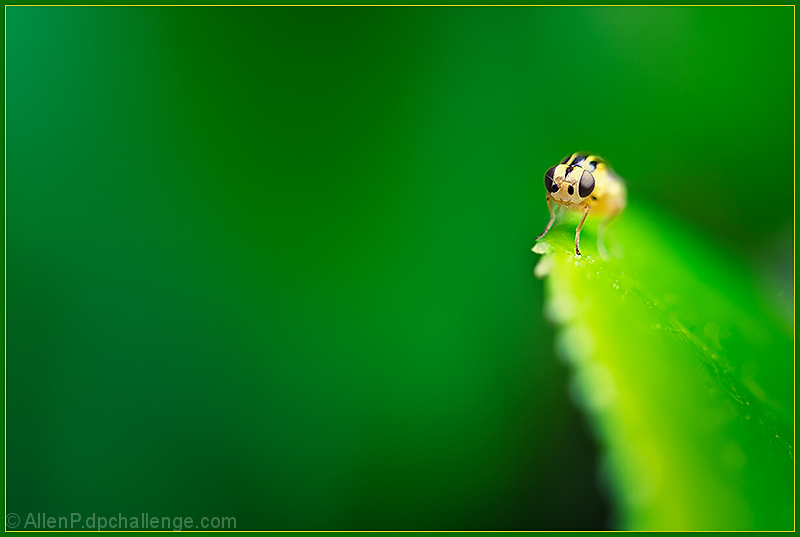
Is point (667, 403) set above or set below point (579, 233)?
below

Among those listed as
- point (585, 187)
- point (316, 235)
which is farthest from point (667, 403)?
point (316, 235)

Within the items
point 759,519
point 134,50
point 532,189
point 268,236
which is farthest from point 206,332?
point 759,519

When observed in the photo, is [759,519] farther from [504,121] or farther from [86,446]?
[86,446]

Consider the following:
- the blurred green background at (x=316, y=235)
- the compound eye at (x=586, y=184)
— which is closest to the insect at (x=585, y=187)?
the compound eye at (x=586, y=184)

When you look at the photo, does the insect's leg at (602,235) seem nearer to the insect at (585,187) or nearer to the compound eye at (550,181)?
the insect at (585,187)

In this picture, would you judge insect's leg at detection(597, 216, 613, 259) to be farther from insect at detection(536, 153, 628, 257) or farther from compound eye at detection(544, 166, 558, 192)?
compound eye at detection(544, 166, 558, 192)

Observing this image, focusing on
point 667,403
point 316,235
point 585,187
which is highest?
point 316,235

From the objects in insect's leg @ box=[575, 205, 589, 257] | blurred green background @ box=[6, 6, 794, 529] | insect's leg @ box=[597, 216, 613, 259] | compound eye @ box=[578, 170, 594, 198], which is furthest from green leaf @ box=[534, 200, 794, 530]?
blurred green background @ box=[6, 6, 794, 529]

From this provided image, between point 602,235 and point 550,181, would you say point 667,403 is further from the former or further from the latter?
point 550,181
